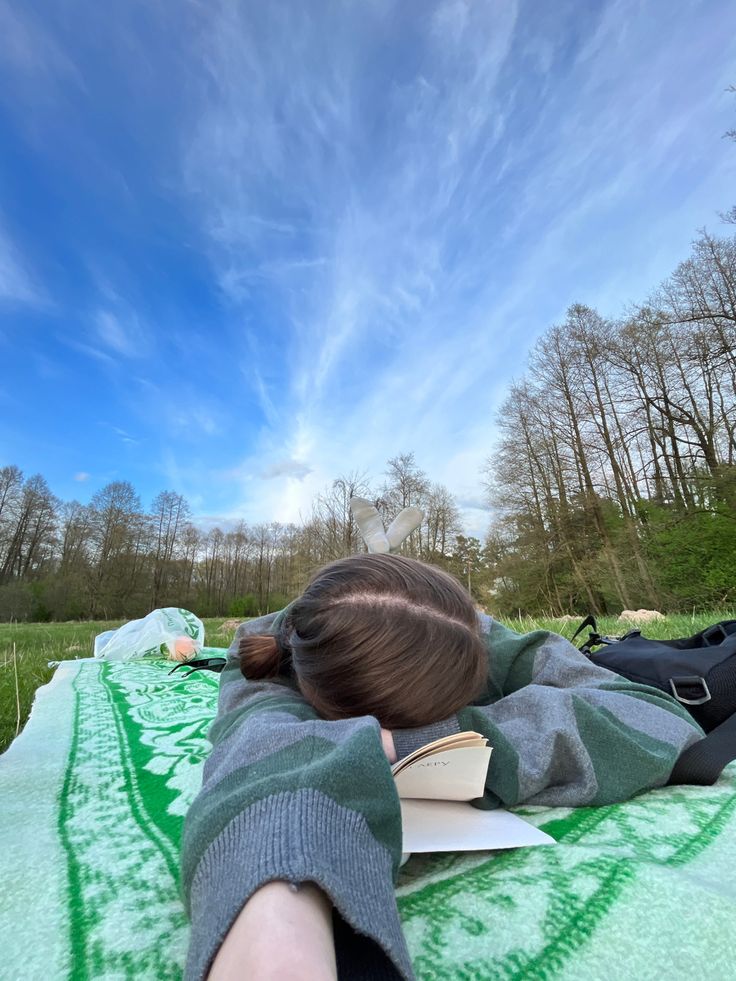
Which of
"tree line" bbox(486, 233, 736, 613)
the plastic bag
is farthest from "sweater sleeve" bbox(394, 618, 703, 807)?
"tree line" bbox(486, 233, 736, 613)

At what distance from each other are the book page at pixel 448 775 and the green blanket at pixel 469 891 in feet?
0.38

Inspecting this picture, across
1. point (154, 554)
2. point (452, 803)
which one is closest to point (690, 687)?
point (452, 803)

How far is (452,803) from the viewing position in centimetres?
102

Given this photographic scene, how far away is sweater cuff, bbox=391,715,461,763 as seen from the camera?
0.98 metres

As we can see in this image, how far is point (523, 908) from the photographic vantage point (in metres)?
0.70

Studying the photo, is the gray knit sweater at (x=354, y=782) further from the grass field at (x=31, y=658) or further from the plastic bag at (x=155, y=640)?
the plastic bag at (x=155, y=640)

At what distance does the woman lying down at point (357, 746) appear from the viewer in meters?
0.48

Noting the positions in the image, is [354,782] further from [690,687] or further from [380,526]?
[380,526]

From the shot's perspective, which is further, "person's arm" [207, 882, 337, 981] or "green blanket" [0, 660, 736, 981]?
"green blanket" [0, 660, 736, 981]

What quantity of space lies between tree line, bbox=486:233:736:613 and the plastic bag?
31.0 ft

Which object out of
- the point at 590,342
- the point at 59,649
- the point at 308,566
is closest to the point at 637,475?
the point at 590,342

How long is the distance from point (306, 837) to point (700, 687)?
57.0 inches

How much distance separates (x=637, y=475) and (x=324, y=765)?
1687cm

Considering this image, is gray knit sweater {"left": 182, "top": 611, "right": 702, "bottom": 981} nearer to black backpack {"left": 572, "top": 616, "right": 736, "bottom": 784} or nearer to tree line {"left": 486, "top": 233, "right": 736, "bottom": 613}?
black backpack {"left": 572, "top": 616, "right": 736, "bottom": 784}
